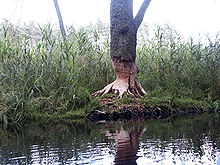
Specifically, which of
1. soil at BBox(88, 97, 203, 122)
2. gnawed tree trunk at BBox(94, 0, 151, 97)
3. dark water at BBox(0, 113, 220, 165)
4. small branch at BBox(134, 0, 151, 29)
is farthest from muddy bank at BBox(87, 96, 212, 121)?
small branch at BBox(134, 0, 151, 29)

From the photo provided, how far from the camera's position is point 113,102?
5895mm

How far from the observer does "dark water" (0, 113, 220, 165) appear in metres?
2.19

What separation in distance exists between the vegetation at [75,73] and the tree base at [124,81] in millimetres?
374

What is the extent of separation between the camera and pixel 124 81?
255 inches

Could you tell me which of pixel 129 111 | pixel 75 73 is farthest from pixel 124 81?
pixel 75 73

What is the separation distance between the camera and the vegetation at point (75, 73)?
17.2 ft

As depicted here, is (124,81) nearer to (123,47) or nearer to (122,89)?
(122,89)

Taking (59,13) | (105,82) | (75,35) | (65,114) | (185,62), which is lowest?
(65,114)

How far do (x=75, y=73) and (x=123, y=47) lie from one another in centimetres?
133

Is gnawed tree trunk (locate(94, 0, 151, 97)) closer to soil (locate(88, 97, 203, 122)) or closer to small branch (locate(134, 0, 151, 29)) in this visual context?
small branch (locate(134, 0, 151, 29))

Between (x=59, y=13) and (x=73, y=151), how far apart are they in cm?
985

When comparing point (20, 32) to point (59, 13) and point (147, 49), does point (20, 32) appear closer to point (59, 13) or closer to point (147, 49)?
point (147, 49)

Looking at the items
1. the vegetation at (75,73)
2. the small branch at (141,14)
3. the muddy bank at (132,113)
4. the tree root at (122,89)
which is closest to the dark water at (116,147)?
the vegetation at (75,73)

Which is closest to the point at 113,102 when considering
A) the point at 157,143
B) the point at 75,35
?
the point at 75,35
